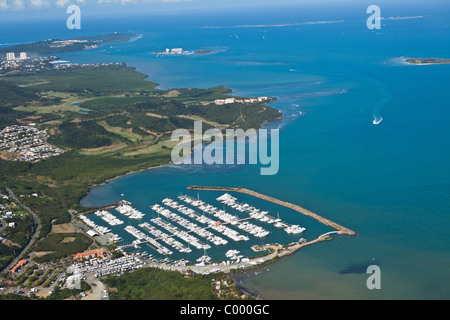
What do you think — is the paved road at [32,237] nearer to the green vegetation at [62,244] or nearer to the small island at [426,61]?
the green vegetation at [62,244]

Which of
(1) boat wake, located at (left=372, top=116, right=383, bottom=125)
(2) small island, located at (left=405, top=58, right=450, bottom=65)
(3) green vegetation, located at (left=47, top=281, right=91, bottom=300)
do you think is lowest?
(3) green vegetation, located at (left=47, top=281, right=91, bottom=300)

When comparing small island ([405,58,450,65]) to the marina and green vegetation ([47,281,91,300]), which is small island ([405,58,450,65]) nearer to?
the marina

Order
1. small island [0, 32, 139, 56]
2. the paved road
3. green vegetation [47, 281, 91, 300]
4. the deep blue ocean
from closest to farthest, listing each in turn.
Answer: green vegetation [47, 281, 91, 300] < the deep blue ocean < the paved road < small island [0, 32, 139, 56]

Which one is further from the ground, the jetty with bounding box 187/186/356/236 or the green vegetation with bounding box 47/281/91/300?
the jetty with bounding box 187/186/356/236

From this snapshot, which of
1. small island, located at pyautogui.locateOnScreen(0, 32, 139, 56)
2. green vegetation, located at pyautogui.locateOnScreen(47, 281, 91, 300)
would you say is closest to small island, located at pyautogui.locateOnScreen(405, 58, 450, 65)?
green vegetation, located at pyautogui.locateOnScreen(47, 281, 91, 300)

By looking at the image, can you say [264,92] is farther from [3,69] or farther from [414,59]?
[3,69]

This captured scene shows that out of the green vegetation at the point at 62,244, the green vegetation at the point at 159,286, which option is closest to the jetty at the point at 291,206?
the green vegetation at the point at 159,286

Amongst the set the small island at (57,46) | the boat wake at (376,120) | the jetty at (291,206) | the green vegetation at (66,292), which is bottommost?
the green vegetation at (66,292)

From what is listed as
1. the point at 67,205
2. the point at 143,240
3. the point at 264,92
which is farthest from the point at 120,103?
the point at 143,240

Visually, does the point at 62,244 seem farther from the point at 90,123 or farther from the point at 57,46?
the point at 57,46

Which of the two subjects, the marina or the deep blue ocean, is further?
the marina

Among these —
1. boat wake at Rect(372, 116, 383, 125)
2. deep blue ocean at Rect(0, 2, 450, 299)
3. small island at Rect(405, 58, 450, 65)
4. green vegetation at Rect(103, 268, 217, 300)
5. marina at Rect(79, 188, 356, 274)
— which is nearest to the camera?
green vegetation at Rect(103, 268, 217, 300)
